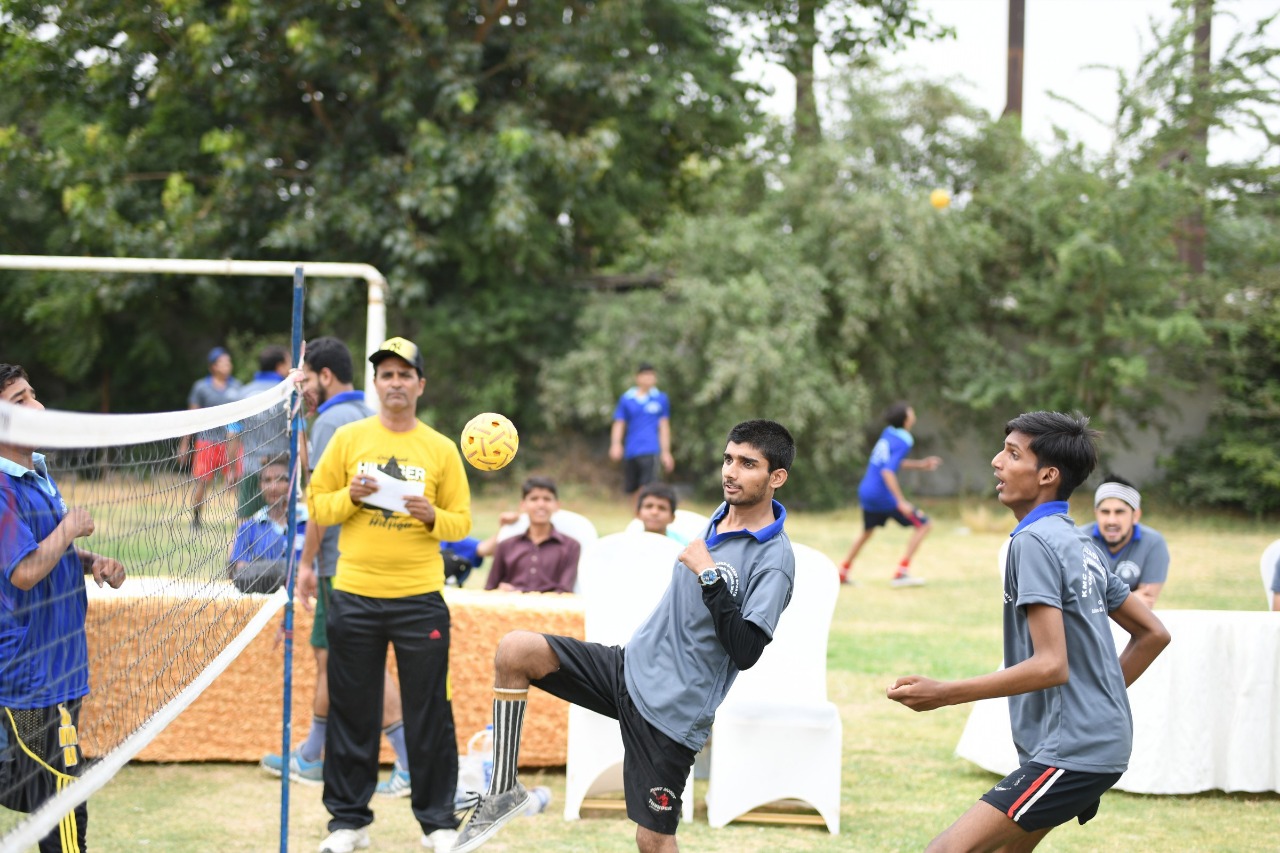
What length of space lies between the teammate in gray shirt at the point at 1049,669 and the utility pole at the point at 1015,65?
20294 mm

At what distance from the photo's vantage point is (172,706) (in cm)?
390

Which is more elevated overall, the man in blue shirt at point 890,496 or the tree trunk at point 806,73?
the tree trunk at point 806,73

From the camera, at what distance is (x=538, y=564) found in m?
7.13

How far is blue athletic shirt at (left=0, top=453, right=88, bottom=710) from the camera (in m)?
3.64

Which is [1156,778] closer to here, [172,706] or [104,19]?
[172,706]

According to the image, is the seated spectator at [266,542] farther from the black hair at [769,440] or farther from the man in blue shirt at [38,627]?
the black hair at [769,440]

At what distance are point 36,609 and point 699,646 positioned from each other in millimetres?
2146

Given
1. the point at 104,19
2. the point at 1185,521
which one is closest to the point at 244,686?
the point at 104,19

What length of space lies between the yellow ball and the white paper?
0.46 metres

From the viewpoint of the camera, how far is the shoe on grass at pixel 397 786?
602 centimetres

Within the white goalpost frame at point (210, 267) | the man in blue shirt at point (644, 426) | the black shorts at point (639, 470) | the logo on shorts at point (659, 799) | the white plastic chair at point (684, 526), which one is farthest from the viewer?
the black shorts at point (639, 470)

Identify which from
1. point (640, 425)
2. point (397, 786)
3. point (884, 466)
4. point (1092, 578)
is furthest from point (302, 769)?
point (640, 425)

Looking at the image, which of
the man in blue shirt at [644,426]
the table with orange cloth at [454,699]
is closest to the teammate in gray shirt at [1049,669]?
the table with orange cloth at [454,699]

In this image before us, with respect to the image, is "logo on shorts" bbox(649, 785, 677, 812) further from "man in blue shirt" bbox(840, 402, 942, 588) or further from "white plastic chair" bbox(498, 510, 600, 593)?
"man in blue shirt" bbox(840, 402, 942, 588)
